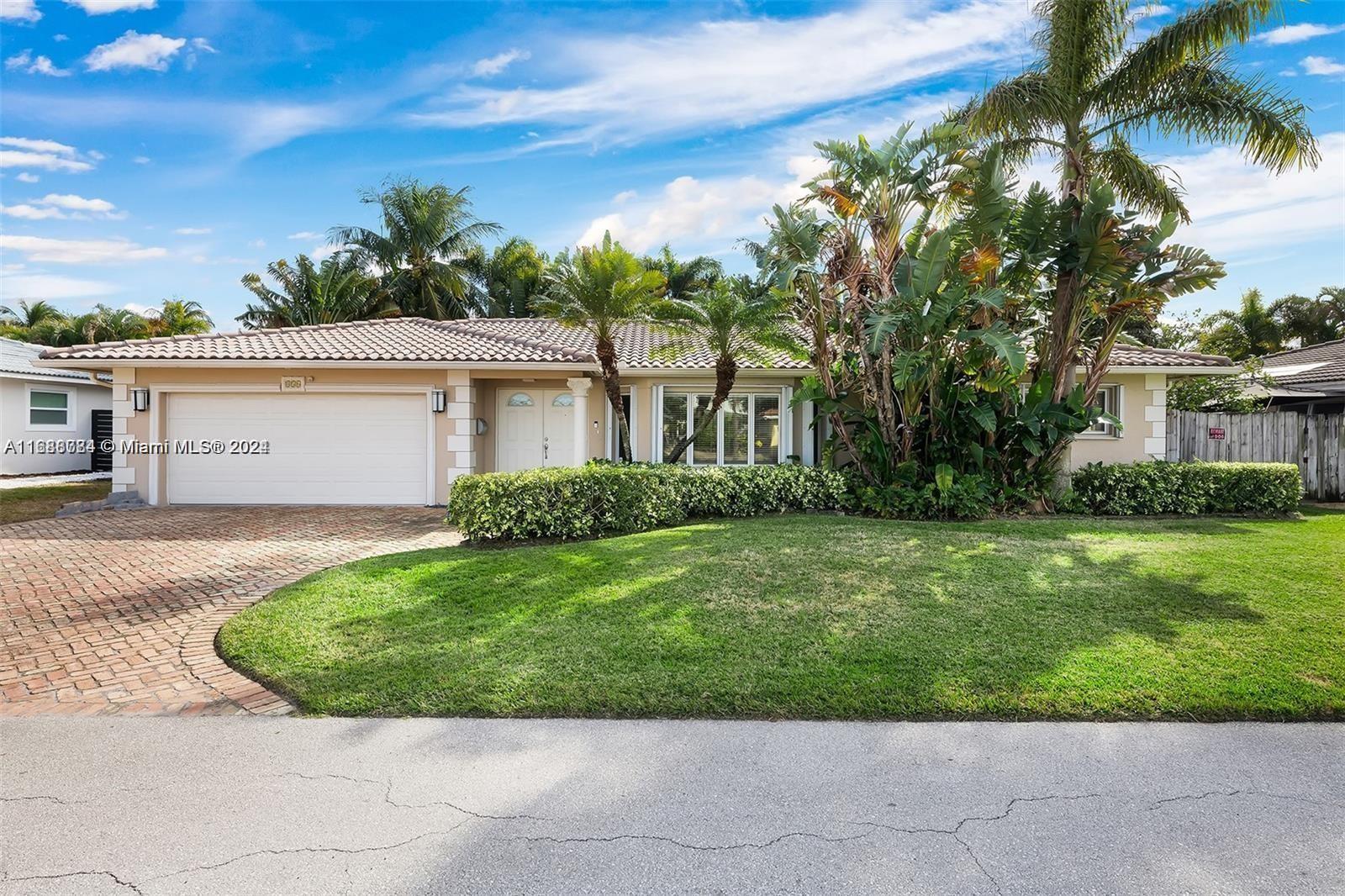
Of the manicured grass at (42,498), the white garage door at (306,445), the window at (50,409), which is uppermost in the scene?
the window at (50,409)

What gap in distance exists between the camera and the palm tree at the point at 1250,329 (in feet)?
91.4

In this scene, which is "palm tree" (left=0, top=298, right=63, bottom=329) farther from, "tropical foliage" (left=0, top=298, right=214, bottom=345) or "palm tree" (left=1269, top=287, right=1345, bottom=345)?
"palm tree" (left=1269, top=287, right=1345, bottom=345)

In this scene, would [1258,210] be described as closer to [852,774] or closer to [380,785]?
[852,774]

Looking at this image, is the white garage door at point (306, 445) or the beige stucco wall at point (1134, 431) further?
the beige stucco wall at point (1134, 431)

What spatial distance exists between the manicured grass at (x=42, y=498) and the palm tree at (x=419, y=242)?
562 inches

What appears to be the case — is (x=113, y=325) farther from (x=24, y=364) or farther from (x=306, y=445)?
(x=306, y=445)

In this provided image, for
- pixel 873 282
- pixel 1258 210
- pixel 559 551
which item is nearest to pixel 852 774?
pixel 559 551

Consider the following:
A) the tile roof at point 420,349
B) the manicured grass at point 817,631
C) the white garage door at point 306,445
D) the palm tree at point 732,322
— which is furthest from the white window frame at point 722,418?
the manicured grass at point 817,631

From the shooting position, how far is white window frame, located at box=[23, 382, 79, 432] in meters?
18.7

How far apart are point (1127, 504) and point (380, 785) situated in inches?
465

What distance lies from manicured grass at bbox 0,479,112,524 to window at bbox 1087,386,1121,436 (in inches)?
808

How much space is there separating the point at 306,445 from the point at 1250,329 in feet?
115

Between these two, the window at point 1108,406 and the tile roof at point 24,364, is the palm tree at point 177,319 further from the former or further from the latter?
the window at point 1108,406

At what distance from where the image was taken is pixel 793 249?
11117 mm
